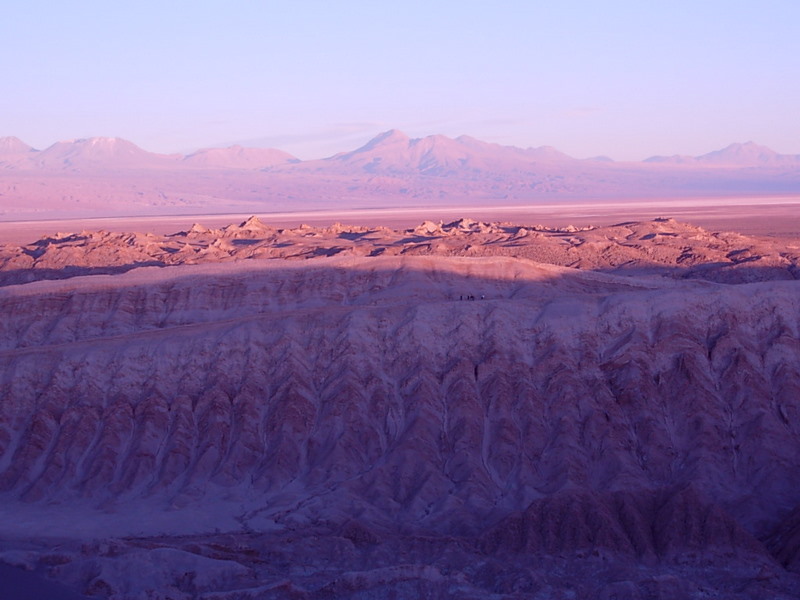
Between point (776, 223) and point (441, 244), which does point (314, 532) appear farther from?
point (776, 223)

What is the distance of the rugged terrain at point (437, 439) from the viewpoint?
1755 cm

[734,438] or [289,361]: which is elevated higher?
[289,361]

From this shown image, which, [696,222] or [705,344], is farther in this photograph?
[696,222]

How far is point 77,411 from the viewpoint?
22781mm

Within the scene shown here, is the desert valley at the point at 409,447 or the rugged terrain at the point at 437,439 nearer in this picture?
the desert valley at the point at 409,447

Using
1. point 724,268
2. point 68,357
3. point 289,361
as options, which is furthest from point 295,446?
point 724,268

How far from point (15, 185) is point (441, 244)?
5920 inches

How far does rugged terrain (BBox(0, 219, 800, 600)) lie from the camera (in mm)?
17547

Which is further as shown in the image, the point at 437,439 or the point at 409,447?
the point at 437,439

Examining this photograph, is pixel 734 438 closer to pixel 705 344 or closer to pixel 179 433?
pixel 705 344

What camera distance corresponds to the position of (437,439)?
2227cm

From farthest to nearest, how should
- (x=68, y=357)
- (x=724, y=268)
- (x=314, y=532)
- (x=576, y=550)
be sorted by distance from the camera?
(x=724, y=268)
(x=68, y=357)
(x=314, y=532)
(x=576, y=550)

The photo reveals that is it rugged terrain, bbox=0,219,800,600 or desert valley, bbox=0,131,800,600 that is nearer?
desert valley, bbox=0,131,800,600

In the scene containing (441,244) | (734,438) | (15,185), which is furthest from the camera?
(15,185)
